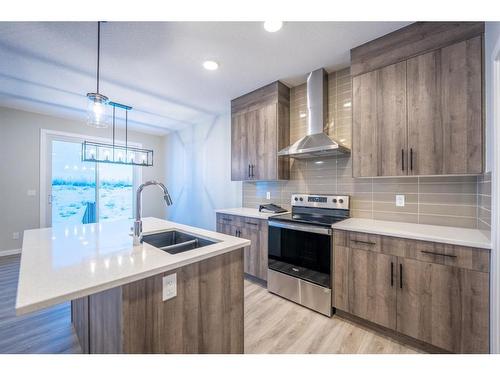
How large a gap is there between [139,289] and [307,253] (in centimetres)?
165

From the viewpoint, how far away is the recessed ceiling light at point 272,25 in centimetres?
170

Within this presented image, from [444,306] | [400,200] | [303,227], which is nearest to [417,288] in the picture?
[444,306]

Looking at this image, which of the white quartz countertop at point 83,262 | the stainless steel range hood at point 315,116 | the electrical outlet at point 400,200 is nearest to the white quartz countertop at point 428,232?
the electrical outlet at point 400,200

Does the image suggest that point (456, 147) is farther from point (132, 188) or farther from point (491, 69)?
point (132, 188)

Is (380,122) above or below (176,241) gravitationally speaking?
above

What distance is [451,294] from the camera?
56.6 inches

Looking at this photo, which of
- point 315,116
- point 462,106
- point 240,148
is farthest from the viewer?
point 240,148

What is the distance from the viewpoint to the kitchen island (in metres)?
0.84

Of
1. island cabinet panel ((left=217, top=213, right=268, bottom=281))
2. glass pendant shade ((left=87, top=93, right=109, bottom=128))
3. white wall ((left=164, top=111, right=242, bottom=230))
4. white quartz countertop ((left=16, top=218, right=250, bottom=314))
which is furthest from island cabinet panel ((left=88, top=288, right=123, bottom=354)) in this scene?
white wall ((left=164, top=111, right=242, bottom=230))

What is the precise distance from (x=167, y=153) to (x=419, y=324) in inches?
219

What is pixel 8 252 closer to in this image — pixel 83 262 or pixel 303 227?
pixel 83 262

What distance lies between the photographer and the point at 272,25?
172 centimetres
